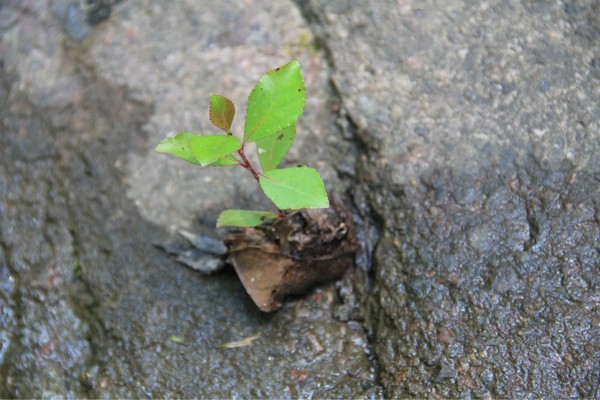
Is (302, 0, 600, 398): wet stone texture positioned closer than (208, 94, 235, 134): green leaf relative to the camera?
No

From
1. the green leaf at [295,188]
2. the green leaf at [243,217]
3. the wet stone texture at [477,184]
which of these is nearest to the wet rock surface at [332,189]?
the wet stone texture at [477,184]

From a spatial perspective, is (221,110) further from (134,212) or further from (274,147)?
(134,212)

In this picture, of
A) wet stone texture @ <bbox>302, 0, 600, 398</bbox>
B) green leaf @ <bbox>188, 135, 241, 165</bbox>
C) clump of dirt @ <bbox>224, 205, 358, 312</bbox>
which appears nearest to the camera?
green leaf @ <bbox>188, 135, 241, 165</bbox>

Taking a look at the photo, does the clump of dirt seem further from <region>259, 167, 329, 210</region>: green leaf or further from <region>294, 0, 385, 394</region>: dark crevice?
<region>259, 167, 329, 210</region>: green leaf

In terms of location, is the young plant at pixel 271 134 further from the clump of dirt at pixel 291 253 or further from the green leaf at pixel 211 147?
the clump of dirt at pixel 291 253

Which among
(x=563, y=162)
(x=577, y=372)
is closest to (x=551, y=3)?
(x=563, y=162)

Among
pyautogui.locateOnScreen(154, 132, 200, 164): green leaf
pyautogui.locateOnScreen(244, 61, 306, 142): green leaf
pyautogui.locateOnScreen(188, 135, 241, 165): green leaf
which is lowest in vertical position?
pyautogui.locateOnScreen(154, 132, 200, 164): green leaf

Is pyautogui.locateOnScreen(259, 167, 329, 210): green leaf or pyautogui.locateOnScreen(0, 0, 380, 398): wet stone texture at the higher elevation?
pyautogui.locateOnScreen(259, 167, 329, 210): green leaf

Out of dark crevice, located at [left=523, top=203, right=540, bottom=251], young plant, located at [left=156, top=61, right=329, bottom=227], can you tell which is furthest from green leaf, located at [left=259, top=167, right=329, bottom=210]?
dark crevice, located at [left=523, top=203, right=540, bottom=251]
